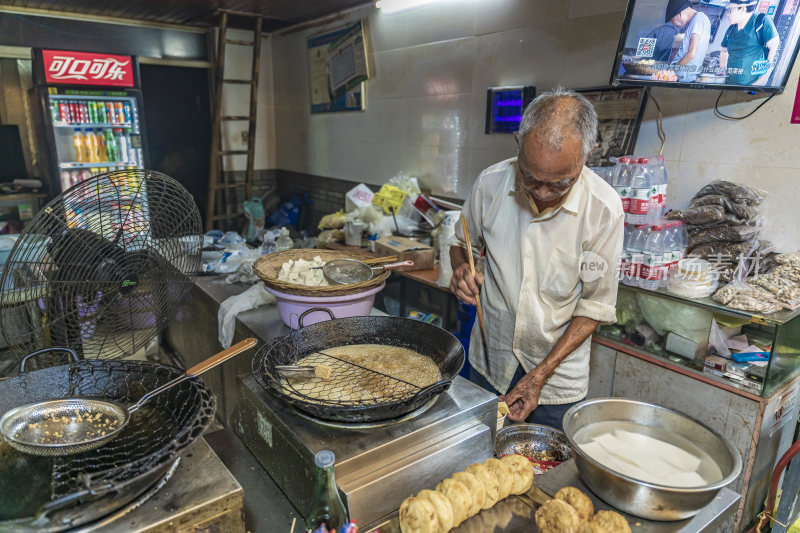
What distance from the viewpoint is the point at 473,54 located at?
12.6 feet

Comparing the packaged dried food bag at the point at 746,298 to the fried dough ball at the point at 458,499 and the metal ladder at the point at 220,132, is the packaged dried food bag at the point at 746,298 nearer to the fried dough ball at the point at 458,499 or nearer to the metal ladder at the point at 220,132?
the fried dough ball at the point at 458,499

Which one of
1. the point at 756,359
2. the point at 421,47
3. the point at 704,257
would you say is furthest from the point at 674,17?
the point at 421,47

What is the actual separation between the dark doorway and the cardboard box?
13.2ft

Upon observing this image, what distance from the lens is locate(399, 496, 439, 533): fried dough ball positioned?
957mm

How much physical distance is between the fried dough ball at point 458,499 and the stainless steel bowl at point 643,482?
0.26 meters

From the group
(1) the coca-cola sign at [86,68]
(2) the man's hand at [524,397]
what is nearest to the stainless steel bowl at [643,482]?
(2) the man's hand at [524,397]

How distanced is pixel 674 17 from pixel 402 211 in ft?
7.72

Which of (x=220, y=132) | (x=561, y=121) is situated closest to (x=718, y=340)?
(x=561, y=121)

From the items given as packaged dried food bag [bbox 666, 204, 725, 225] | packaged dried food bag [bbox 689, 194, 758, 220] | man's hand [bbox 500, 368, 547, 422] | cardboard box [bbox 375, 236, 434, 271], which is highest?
packaged dried food bag [bbox 689, 194, 758, 220]

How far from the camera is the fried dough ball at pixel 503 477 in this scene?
3.56 ft

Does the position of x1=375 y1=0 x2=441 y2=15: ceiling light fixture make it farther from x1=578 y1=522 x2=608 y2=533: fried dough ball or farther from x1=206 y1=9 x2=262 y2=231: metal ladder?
x1=578 y1=522 x2=608 y2=533: fried dough ball

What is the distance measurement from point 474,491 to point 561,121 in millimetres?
1065

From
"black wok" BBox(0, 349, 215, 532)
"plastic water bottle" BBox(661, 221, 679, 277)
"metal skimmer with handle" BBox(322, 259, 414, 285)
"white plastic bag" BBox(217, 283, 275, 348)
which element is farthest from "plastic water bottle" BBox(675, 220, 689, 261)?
"black wok" BBox(0, 349, 215, 532)

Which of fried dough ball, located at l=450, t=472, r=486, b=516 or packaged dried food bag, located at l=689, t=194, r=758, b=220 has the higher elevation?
packaged dried food bag, located at l=689, t=194, r=758, b=220
